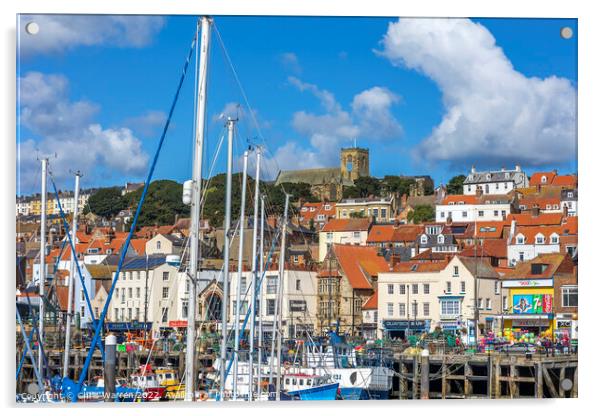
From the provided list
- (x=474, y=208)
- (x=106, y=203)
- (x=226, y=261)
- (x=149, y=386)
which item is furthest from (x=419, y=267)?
(x=149, y=386)

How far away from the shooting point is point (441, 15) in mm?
9469

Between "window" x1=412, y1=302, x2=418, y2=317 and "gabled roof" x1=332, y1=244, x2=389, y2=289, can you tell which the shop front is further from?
"gabled roof" x1=332, y1=244, x2=389, y2=289

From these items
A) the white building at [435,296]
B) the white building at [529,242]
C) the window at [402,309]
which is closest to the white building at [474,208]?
the white building at [529,242]

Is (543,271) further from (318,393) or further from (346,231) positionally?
(346,231)

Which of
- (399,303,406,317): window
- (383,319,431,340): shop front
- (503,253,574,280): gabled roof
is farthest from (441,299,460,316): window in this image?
(503,253,574,280): gabled roof

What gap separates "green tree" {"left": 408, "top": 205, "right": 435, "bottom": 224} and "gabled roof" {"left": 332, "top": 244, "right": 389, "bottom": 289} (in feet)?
38.4

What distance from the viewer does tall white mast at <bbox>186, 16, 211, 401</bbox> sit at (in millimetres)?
9086

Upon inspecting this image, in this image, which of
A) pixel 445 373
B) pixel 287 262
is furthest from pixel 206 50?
pixel 287 262

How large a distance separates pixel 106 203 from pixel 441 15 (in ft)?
33.8

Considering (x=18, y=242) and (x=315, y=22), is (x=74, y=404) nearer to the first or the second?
(x=18, y=242)

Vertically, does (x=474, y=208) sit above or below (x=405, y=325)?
above

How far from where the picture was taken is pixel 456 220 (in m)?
31.6
